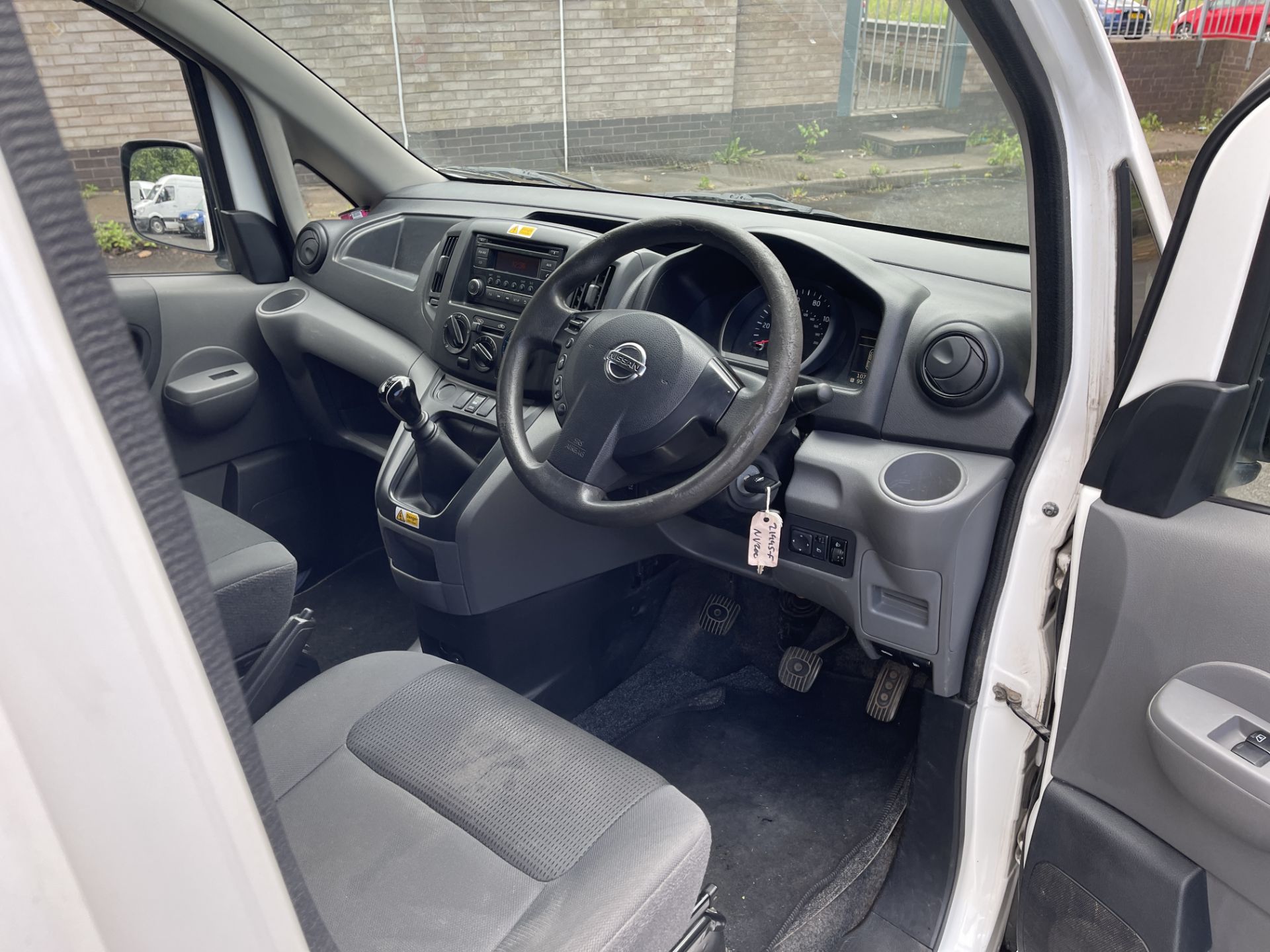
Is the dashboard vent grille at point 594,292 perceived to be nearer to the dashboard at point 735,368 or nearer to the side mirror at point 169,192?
the dashboard at point 735,368

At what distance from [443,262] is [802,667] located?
4.01 feet

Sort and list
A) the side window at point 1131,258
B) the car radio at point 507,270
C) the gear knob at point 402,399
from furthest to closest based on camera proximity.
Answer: the car radio at point 507,270 → the gear knob at point 402,399 → the side window at point 1131,258

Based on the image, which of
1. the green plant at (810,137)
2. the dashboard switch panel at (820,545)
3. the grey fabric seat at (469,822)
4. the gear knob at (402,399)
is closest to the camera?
the grey fabric seat at (469,822)

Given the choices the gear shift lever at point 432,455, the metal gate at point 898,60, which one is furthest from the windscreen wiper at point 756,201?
the gear shift lever at point 432,455

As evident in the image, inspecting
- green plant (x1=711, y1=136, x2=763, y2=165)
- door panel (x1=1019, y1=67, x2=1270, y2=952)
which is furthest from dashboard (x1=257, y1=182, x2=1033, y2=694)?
door panel (x1=1019, y1=67, x2=1270, y2=952)

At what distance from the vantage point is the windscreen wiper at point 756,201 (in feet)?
5.92

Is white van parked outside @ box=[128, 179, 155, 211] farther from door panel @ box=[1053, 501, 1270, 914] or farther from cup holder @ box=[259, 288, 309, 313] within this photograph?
door panel @ box=[1053, 501, 1270, 914]

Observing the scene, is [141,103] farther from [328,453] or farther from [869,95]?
[869,95]

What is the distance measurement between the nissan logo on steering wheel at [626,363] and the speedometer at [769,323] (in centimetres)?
25

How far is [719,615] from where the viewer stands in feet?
7.38

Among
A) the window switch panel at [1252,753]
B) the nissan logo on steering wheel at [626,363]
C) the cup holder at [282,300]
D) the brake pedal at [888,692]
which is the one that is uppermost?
the nissan logo on steering wheel at [626,363]

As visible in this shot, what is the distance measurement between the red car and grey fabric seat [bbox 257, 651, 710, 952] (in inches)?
47.2

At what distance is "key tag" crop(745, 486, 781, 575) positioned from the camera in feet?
4.63

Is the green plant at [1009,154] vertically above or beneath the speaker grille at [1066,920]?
above
